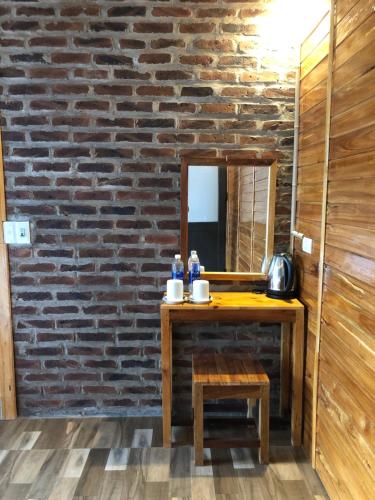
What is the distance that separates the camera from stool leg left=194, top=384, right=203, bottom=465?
1898mm

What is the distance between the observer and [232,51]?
2143mm

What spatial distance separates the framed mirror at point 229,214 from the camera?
7.31 feet

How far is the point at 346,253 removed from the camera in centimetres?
153

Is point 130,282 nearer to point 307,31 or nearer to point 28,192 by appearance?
point 28,192

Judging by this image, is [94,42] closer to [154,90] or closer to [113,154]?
[154,90]

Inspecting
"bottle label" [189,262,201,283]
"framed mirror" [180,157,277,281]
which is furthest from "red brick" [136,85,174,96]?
"bottle label" [189,262,201,283]

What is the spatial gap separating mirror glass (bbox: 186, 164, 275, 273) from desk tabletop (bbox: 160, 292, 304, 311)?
18cm

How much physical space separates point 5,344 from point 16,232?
2.17 ft

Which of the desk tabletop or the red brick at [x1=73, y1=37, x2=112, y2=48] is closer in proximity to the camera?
the desk tabletop

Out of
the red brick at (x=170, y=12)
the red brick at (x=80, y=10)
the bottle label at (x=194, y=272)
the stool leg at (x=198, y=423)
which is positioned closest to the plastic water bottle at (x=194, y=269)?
the bottle label at (x=194, y=272)

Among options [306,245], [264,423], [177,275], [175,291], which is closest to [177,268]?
[177,275]

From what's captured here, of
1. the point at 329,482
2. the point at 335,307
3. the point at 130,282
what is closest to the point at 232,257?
the point at 130,282

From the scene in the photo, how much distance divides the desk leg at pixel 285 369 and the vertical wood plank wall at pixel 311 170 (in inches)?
8.7

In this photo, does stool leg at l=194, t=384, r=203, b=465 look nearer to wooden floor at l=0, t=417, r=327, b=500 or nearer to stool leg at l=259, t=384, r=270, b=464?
wooden floor at l=0, t=417, r=327, b=500
